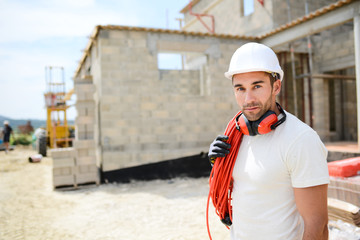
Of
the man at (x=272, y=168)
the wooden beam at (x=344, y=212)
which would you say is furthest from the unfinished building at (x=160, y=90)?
the man at (x=272, y=168)

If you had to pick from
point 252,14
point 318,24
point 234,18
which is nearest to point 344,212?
point 318,24

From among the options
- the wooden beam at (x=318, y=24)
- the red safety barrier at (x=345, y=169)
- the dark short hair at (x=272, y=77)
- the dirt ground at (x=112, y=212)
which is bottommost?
the dirt ground at (x=112, y=212)

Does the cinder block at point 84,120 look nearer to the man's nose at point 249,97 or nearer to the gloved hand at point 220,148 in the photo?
the gloved hand at point 220,148

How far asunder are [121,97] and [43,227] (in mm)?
3576

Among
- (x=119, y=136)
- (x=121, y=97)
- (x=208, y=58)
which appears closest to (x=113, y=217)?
(x=119, y=136)

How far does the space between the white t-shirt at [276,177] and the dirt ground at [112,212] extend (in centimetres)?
216

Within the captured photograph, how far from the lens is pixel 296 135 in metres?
1.23

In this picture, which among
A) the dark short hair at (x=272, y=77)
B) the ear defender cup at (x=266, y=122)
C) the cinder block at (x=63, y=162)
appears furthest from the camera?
the cinder block at (x=63, y=162)

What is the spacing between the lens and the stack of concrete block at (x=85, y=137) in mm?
7008

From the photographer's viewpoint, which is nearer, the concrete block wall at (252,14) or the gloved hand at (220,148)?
the gloved hand at (220,148)

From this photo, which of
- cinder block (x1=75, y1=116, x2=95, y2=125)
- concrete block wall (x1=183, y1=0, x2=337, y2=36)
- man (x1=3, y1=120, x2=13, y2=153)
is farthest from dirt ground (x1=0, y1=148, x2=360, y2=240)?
man (x1=3, y1=120, x2=13, y2=153)

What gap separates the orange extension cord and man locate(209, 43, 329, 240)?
0.04 meters

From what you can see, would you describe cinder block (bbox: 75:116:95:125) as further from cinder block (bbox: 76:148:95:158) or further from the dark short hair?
the dark short hair

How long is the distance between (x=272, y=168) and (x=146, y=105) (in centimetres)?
630
